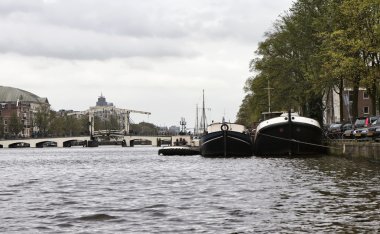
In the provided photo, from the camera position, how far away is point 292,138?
58.6 m

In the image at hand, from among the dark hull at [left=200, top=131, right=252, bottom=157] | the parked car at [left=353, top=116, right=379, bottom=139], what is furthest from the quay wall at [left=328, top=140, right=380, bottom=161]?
the dark hull at [left=200, top=131, right=252, bottom=157]

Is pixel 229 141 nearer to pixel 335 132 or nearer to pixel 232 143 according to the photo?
pixel 232 143

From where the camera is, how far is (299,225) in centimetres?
1688

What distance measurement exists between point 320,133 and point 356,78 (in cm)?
538

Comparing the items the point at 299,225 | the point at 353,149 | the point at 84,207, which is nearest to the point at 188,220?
the point at 299,225

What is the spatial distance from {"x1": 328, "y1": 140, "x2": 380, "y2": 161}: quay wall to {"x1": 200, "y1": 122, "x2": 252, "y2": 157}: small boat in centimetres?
1031

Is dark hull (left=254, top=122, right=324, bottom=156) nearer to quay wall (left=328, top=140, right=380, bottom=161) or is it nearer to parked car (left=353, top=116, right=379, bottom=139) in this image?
quay wall (left=328, top=140, right=380, bottom=161)

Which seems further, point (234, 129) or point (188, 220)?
point (234, 129)

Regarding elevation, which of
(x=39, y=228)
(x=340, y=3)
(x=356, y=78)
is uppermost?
(x=340, y=3)

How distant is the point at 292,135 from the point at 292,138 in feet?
1.10

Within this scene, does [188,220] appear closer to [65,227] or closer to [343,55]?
[65,227]

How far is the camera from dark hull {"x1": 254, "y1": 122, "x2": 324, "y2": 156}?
58.2 m

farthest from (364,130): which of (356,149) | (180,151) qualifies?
(180,151)

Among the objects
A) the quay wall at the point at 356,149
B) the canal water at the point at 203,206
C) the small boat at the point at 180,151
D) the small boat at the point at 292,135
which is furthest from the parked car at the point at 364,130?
the small boat at the point at 180,151
